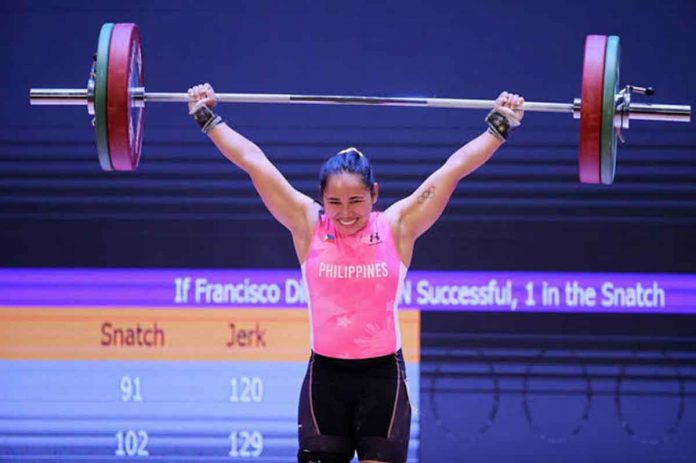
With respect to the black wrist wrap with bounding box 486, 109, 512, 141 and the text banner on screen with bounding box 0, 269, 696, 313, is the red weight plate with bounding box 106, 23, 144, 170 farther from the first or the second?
the text banner on screen with bounding box 0, 269, 696, 313

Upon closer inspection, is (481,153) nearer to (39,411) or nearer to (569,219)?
(569,219)

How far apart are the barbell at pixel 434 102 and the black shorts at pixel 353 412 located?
36.8 inches

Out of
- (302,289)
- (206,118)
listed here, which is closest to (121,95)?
(206,118)

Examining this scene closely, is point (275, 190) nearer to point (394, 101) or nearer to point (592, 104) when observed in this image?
point (394, 101)

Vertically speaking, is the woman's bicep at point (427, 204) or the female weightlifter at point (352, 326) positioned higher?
the woman's bicep at point (427, 204)

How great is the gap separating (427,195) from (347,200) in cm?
28

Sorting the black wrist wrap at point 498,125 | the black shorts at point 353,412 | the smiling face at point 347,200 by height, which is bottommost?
the black shorts at point 353,412

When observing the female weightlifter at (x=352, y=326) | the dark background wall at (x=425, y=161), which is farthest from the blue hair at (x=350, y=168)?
the dark background wall at (x=425, y=161)

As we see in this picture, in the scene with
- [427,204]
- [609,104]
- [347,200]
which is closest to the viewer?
[347,200]

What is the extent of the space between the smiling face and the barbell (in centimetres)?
53

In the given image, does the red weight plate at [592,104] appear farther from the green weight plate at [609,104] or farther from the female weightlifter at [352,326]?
the female weightlifter at [352,326]

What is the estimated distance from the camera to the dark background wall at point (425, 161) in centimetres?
537

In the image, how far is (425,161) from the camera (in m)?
5.39

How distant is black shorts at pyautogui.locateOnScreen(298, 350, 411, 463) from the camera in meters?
3.49
